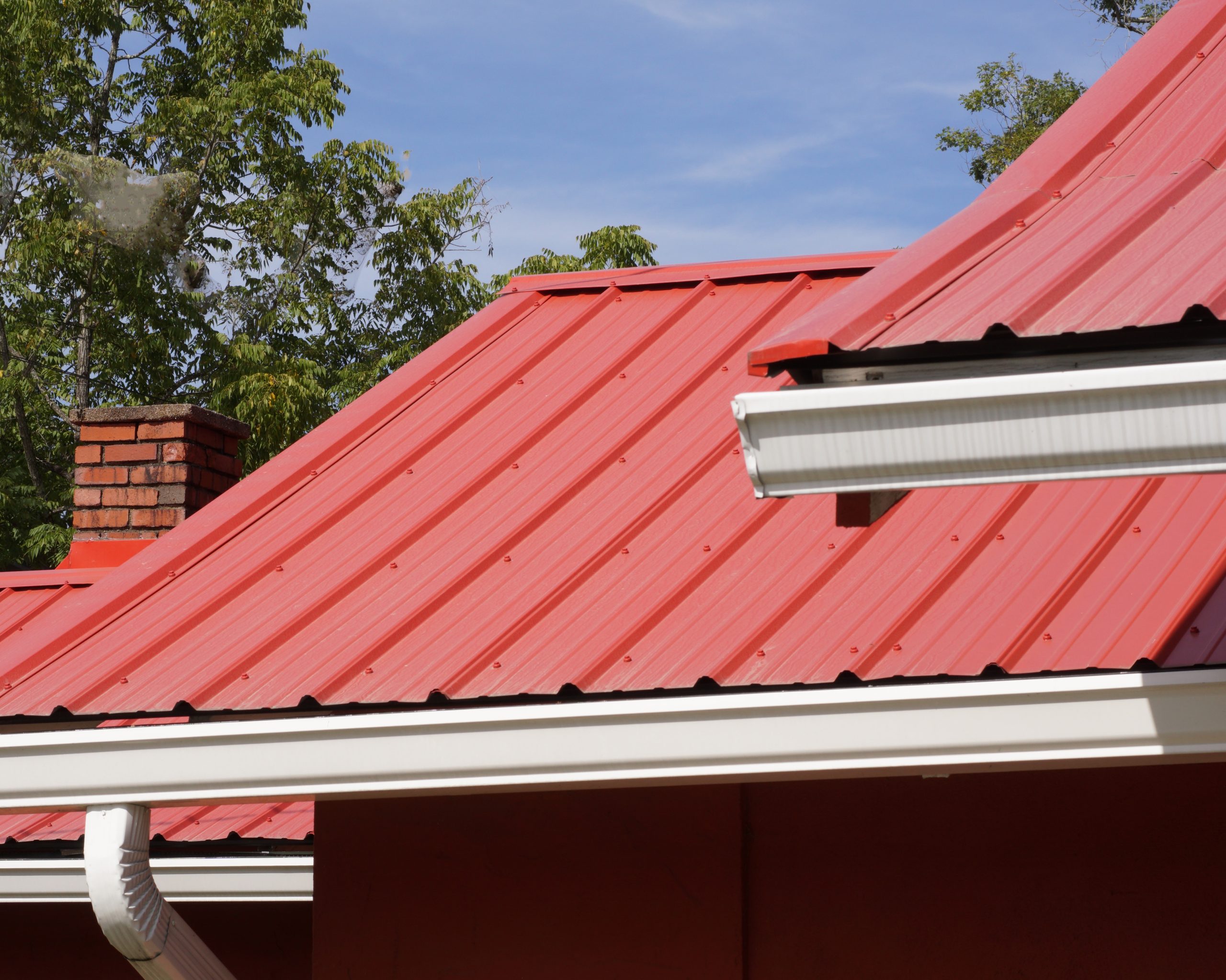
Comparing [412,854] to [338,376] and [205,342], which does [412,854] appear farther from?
[205,342]

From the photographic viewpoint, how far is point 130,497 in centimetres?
698

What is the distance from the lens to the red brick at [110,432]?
7.03 metres

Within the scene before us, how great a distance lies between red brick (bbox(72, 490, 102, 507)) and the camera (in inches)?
275

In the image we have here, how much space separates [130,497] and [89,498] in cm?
21

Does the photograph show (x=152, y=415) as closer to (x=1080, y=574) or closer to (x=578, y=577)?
(x=578, y=577)

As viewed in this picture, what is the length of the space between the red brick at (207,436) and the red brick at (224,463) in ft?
0.13

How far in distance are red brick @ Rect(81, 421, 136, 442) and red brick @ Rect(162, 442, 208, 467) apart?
0.20m

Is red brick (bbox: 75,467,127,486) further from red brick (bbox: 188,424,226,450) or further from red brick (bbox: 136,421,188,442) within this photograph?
red brick (bbox: 188,424,226,450)

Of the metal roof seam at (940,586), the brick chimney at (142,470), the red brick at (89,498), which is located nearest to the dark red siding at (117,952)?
the brick chimney at (142,470)

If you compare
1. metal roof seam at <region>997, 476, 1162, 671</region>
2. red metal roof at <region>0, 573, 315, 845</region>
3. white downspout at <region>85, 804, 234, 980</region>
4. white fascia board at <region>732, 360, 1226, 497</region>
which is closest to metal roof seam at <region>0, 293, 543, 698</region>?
white downspout at <region>85, 804, 234, 980</region>

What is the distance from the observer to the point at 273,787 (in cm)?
333

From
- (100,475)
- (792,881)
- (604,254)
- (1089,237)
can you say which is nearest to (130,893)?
(792,881)

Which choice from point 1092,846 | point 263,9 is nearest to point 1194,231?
point 1092,846

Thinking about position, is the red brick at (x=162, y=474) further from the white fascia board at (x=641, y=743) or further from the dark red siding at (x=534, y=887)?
the white fascia board at (x=641, y=743)
